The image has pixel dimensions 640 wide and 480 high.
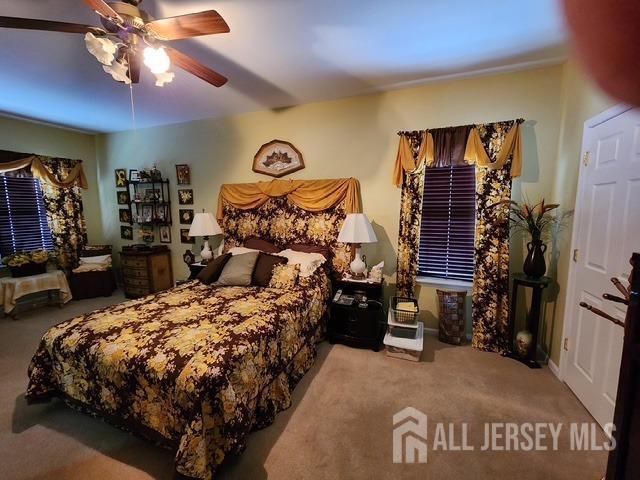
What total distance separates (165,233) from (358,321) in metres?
3.38

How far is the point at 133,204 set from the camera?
173 inches

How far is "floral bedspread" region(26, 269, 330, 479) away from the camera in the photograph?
133 centimetres

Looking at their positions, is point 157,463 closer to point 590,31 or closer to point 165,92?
point 590,31

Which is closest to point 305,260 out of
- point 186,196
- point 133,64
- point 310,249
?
point 310,249

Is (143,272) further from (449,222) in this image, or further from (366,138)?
(449,222)

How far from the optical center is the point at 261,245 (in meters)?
3.35

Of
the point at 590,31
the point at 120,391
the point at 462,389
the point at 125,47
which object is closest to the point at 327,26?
the point at 125,47

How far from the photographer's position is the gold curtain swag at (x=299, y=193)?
9.95 ft

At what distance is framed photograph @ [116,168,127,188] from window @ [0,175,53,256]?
0.94 meters

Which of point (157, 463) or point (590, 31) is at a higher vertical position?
point (590, 31)

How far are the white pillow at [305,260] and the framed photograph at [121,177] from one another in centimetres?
321

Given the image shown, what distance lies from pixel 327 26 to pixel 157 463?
288 centimetres

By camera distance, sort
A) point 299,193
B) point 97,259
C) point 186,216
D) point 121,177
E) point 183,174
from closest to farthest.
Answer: point 299,193, point 183,174, point 186,216, point 97,259, point 121,177

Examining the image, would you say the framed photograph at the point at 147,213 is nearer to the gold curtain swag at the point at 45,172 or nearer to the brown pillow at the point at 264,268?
the gold curtain swag at the point at 45,172
